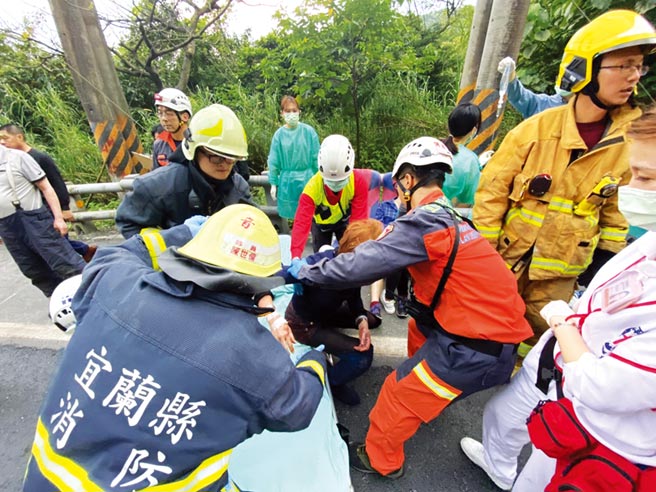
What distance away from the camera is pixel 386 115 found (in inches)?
225

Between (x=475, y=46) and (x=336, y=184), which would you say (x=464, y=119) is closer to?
(x=336, y=184)

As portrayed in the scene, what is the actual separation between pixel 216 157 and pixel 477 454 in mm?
2498

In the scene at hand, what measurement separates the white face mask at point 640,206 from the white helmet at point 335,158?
196 centimetres

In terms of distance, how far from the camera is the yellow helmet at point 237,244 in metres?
1.10

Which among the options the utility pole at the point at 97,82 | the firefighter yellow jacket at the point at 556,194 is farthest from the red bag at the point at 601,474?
the utility pole at the point at 97,82

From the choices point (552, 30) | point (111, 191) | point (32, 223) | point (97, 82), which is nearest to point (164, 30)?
point (97, 82)

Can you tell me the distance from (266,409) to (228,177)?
180cm

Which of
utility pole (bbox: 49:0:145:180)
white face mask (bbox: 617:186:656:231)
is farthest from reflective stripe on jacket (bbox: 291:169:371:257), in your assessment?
utility pole (bbox: 49:0:145:180)

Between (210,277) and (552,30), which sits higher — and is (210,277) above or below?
below

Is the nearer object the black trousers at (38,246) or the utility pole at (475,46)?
the black trousers at (38,246)

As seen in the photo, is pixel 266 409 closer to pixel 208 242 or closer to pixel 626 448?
pixel 208 242

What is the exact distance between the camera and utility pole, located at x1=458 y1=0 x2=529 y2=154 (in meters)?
3.01

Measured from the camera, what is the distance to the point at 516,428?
1.69m

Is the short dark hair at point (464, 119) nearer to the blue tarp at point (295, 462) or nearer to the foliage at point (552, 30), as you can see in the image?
the foliage at point (552, 30)
